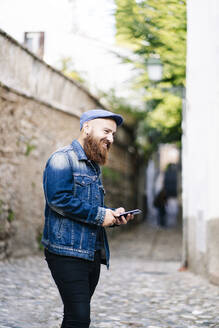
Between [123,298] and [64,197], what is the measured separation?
3483 millimetres

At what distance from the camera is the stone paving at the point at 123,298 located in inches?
174

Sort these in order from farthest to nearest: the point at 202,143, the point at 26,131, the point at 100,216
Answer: the point at 26,131 → the point at 202,143 → the point at 100,216

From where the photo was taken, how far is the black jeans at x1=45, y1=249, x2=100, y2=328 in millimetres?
2455

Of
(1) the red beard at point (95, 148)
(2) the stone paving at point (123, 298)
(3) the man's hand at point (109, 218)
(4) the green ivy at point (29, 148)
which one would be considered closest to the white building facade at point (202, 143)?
(2) the stone paving at point (123, 298)

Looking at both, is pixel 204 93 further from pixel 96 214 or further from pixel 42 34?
pixel 96 214

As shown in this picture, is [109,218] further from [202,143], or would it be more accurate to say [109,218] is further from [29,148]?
[29,148]

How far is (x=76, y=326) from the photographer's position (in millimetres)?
2457

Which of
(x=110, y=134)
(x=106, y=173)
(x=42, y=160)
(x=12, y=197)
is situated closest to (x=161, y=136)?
(x=106, y=173)

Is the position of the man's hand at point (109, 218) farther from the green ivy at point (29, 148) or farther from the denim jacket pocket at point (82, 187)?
the green ivy at point (29, 148)

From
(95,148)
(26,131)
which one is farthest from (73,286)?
Answer: (26,131)

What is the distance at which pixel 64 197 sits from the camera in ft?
8.21

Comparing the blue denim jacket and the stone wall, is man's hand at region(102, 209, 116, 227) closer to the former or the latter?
the blue denim jacket

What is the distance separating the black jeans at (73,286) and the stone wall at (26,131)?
4.92m

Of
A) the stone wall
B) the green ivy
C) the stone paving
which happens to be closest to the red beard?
the stone paving
